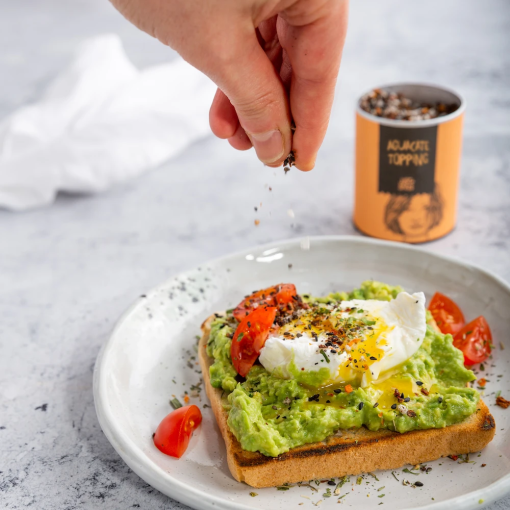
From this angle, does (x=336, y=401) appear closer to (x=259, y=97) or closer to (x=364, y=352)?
(x=364, y=352)

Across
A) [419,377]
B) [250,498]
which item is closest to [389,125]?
[419,377]

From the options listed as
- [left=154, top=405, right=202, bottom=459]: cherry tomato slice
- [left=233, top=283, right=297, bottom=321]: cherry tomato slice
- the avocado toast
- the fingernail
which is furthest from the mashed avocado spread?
the fingernail

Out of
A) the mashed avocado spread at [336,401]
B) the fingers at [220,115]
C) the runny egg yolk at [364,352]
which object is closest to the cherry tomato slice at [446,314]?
the mashed avocado spread at [336,401]

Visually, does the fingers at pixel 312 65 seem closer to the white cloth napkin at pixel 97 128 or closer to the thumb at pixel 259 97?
the thumb at pixel 259 97

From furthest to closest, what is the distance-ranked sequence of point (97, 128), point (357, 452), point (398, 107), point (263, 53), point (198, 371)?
point (97, 128) → point (398, 107) → point (198, 371) → point (357, 452) → point (263, 53)

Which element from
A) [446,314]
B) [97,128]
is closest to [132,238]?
[97,128]
